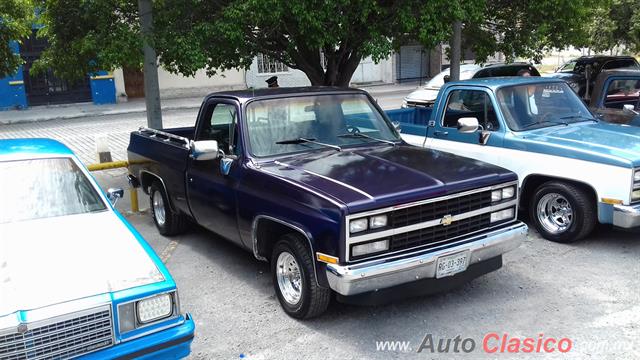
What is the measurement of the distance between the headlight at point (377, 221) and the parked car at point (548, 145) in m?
2.67

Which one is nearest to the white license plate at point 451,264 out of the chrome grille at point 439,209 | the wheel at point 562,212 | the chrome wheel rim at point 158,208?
the chrome grille at point 439,209

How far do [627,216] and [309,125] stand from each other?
3.24 metres

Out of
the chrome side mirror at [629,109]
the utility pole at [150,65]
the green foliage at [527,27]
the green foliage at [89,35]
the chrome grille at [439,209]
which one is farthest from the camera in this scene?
the green foliage at [527,27]

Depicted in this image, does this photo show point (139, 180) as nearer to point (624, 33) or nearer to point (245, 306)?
point (245, 306)

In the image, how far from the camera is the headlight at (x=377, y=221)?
161 inches

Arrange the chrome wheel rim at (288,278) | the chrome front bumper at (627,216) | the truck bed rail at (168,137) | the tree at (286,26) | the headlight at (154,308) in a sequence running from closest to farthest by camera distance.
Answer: the headlight at (154,308) < the chrome wheel rim at (288,278) < the chrome front bumper at (627,216) < the truck bed rail at (168,137) < the tree at (286,26)

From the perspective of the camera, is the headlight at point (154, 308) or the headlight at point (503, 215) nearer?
the headlight at point (154, 308)

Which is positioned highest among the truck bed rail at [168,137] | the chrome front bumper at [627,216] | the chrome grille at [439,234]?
the truck bed rail at [168,137]

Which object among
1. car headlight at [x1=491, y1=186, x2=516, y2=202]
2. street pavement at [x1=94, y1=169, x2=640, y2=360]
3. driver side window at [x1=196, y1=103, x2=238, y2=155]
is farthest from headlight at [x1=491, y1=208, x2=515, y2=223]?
driver side window at [x1=196, y1=103, x2=238, y2=155]

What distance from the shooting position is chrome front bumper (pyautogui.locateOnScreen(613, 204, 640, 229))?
5.57 metres

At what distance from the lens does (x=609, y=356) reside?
400 cm

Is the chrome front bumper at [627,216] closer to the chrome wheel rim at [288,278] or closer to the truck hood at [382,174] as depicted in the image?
the truck hood at [382,174]

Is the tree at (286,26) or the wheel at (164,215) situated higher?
the tree at (286,26)

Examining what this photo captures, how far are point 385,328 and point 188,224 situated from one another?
347 centimetres
